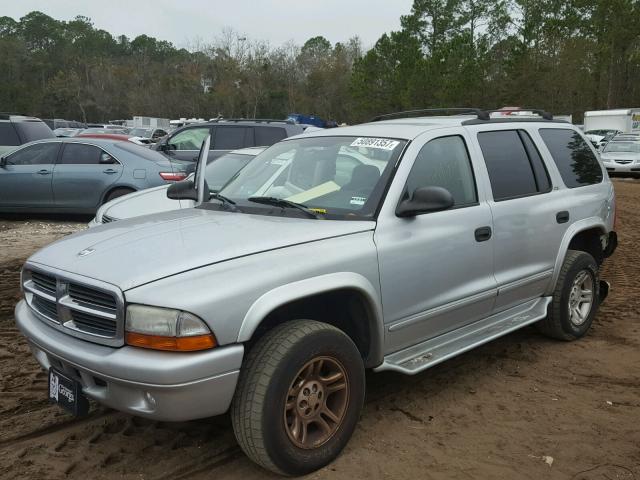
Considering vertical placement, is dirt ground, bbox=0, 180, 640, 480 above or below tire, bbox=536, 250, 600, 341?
below

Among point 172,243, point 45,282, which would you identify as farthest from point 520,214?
point 45,282

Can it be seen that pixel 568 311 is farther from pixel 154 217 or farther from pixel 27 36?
pixel 27 36

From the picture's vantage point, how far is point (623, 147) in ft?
73.6

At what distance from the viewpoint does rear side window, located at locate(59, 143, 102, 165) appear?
10664 mm

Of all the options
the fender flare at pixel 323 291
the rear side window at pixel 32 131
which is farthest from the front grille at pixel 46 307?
the rear side window at pixel 32 131

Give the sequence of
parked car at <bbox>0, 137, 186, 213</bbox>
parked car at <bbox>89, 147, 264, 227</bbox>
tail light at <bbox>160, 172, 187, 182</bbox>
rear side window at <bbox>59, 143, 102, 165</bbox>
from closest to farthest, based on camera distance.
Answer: parked car at <bbox>89, 147, 264, 227</bbox> → tail light at <bbox>160, 172, 187, 182</bbox> → parked car at <bbox>0, 137, 186, 213</bbox> → rear side window at <bbox>59, 143, 102, 165</bbox>

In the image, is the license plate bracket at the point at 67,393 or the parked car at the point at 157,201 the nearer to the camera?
the license plate bracket at the point at 67,393

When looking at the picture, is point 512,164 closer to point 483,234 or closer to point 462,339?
point 483,234

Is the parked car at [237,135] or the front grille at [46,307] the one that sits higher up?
the parked car at [237,135]

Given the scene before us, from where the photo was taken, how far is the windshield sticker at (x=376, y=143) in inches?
154

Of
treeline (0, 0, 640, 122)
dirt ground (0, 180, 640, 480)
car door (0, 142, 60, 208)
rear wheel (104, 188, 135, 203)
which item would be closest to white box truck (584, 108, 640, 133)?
treeline (0, 0, 640, 122)

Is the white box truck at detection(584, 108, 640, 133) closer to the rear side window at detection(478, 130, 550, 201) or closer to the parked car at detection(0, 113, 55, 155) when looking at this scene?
the parked car at detection(0, 113, 55, 155)

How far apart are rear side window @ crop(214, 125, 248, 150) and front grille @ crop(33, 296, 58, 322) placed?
9068mm

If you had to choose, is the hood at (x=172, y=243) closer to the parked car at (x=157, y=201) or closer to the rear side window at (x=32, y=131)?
the parked car at (x=157, y=201)
